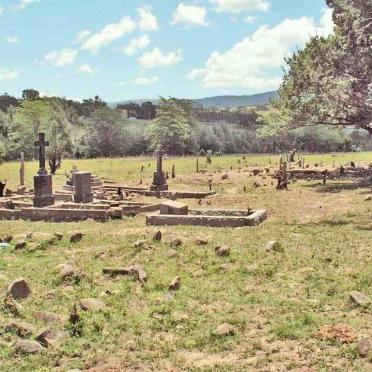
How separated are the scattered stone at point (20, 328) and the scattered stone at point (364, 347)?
188 inches

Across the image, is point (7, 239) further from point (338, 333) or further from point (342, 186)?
point (342, 186)

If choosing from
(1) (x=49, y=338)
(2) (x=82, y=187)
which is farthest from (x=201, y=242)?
(2) (x=82, y=187)

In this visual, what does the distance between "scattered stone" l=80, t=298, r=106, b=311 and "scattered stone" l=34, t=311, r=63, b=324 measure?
48 cm

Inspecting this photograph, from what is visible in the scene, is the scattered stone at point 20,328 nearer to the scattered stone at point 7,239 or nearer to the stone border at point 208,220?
the scattered stone at point 7,239

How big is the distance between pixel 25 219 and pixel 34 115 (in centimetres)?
3566

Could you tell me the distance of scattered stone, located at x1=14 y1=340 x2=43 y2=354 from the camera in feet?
25.8

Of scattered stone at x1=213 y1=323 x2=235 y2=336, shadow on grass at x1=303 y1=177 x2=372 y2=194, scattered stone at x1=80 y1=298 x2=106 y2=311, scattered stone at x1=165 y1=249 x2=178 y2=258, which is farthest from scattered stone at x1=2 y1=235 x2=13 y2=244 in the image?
shadow on grass at x1=303 y1=177 x2=372 y2=194

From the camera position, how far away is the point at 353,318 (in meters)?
8.80

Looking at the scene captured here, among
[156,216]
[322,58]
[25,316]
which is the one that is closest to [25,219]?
[156,216]

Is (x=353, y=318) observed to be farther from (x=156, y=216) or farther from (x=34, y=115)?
(x=34, y=115)

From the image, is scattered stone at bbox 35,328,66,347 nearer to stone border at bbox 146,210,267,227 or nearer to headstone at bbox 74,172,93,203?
stone border at bbox 146,210,267,227

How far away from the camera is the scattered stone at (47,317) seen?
9.02 metres

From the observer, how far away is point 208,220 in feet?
57.7

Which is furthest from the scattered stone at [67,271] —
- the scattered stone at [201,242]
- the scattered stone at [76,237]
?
the scattered stone at [76,237]
